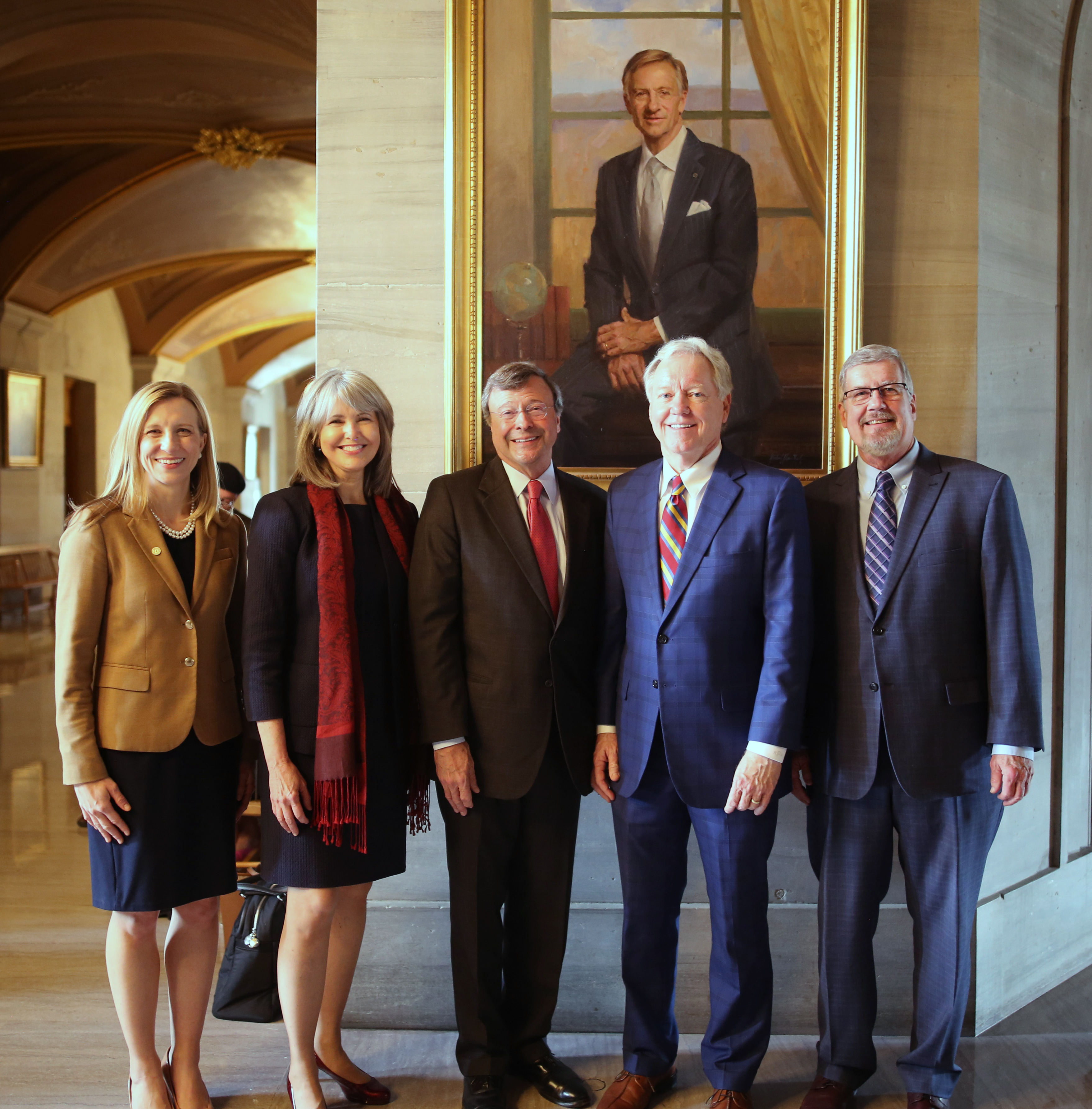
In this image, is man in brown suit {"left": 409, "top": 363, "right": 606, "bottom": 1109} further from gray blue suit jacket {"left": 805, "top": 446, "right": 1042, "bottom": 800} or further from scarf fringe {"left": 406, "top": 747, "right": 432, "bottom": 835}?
gray blue suit jacket {"left": 805, "top": 446, "right": 1042, "bottom": 800}

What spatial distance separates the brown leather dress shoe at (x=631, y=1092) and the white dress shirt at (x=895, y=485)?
1.40m

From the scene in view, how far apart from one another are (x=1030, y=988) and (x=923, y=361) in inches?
88.0

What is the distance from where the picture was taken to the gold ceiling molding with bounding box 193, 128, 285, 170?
9531 millimetres

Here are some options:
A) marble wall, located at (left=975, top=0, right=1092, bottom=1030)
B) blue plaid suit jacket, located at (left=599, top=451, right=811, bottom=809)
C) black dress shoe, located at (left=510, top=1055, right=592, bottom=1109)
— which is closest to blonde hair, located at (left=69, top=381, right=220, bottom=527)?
blue plaid suit jacket, located at (left=599, top=451, right=811, bottom=809)

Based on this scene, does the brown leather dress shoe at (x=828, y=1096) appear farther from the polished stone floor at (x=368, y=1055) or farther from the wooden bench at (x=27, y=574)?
the wooden bench at (x=27, y=574)

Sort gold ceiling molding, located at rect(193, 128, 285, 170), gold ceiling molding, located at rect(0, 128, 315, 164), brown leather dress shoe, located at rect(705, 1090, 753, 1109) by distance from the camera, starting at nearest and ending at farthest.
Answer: brown leather dress shoe, located at rect(705, 1090, 753, 1109), gold ceiling molding, located at rect(0, 128, 315, 164), gold ceiling molding, located at rect(193, 128, 285, 170)

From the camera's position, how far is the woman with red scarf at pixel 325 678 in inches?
94.3

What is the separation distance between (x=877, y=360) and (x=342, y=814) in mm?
1840

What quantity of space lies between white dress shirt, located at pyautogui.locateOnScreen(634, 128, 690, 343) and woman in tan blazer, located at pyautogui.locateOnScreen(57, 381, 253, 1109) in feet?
5.34

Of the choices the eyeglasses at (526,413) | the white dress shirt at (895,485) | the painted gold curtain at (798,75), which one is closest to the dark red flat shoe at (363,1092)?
the eyeglasses at (526,413)

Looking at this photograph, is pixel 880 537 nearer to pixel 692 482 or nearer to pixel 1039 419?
pixel 692 482

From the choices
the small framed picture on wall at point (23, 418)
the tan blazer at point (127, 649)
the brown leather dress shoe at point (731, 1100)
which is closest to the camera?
the tan blazer at point (127, 649)

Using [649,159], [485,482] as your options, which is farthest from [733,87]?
[485,482]

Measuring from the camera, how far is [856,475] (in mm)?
2662
